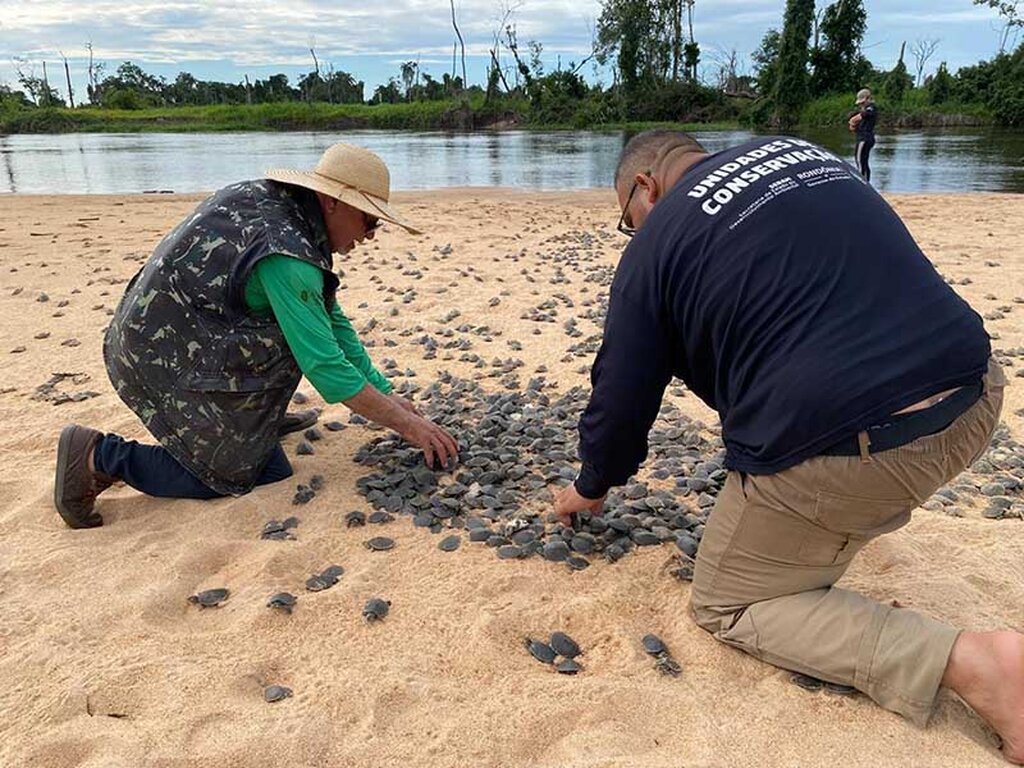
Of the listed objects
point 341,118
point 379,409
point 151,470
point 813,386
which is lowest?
point 151,470

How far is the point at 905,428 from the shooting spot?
1765mm

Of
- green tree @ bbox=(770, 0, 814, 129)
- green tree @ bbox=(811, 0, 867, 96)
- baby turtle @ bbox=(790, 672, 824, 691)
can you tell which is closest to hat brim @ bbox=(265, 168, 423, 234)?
baby turtle @ bbox=(790, 672, 824, 691)

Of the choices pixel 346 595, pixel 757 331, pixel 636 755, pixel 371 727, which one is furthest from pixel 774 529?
pixel 346 595

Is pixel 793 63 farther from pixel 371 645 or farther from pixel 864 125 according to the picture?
pixel 371 645

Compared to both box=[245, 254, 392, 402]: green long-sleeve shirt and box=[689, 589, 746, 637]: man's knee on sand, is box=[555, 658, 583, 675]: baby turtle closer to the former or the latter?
box=[689, 589, 746, 637]: man's knee on sand

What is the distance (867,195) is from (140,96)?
7658 centimetres

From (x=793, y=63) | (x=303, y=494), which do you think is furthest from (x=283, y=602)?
(x=793, y=63)

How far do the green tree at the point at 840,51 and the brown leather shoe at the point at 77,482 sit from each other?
164ft

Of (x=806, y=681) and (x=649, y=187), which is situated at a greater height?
(x=649, y=187)

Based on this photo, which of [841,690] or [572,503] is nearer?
[841,690]

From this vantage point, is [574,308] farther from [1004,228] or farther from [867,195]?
[1004,228]

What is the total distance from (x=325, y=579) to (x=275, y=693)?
516 millimetres

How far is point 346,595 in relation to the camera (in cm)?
232

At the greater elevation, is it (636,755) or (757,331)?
(757,331)
